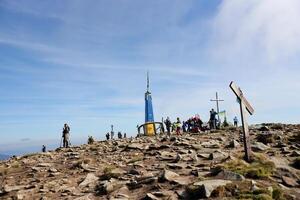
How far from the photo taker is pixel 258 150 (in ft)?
63.5

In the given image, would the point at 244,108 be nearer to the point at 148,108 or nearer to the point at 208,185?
the point at 208,185

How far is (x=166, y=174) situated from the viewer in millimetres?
15211

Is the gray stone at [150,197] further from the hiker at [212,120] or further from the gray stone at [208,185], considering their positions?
the hiker at [212,120]

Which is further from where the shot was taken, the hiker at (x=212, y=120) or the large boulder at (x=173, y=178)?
the hiker at (x=212, y=120)

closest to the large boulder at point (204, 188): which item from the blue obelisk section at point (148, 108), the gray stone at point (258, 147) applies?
the gray stone at point (258, 147)

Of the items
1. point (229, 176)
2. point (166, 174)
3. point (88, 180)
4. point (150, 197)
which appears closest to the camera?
point (150, 197)

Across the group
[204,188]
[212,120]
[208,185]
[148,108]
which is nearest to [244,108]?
[208,185]

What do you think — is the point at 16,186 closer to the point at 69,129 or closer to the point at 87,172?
the point at 87,172

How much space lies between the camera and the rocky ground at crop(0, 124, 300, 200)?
42.4 feet

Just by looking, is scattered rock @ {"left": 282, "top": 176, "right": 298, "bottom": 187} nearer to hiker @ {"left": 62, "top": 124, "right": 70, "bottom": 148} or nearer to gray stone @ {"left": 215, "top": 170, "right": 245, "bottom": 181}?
gray stone @ {"left": 215, "top": 170, "right": 245, "bottom": 181}

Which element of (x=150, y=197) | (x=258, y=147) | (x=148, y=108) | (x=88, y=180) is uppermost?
(x=148, y=108)

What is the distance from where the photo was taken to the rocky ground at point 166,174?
1293cm

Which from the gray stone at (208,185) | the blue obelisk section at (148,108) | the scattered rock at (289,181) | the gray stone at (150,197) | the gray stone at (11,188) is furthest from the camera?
the blue obelisk section at (148,108)

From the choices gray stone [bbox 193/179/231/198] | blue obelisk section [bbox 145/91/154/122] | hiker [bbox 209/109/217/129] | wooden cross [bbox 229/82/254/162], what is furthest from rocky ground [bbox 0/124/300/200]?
blue obelisk section [bbox 145/91/154/122]
